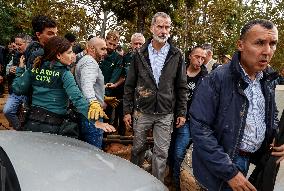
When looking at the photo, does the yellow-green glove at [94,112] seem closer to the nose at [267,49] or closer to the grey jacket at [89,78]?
the grey jacket at [89,78]

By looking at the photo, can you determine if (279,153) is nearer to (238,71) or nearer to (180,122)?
(238,71)

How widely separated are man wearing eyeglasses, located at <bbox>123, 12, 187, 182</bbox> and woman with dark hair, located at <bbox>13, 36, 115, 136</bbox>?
43.5 inches

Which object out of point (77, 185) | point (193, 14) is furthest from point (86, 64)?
point (193, 14)

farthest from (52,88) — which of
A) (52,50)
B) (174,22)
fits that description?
(174,22)

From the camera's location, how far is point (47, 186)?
240 centimetres

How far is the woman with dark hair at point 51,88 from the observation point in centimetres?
372

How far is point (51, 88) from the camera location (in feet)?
12.3

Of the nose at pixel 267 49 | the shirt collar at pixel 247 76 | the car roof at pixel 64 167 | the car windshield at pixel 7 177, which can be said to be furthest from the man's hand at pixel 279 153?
the car windshield at pixel 7 177

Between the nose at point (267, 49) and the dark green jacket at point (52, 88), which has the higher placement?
the nose at point (267, 49)

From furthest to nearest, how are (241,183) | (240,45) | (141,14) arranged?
(141,14)
(240,45)
(241,183)

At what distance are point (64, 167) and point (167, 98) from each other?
2169 millimetres

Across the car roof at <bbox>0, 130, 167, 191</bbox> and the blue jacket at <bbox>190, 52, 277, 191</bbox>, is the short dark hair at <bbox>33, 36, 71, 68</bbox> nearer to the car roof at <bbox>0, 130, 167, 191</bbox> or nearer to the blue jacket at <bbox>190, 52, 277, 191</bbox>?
the car roof at <bbox>0, 130, 167, 191</bbox>

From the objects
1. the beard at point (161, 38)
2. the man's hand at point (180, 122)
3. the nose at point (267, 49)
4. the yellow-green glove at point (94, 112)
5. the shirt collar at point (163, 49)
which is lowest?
the man's hand at point (180, 122)

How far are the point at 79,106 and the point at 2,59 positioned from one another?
778cm
